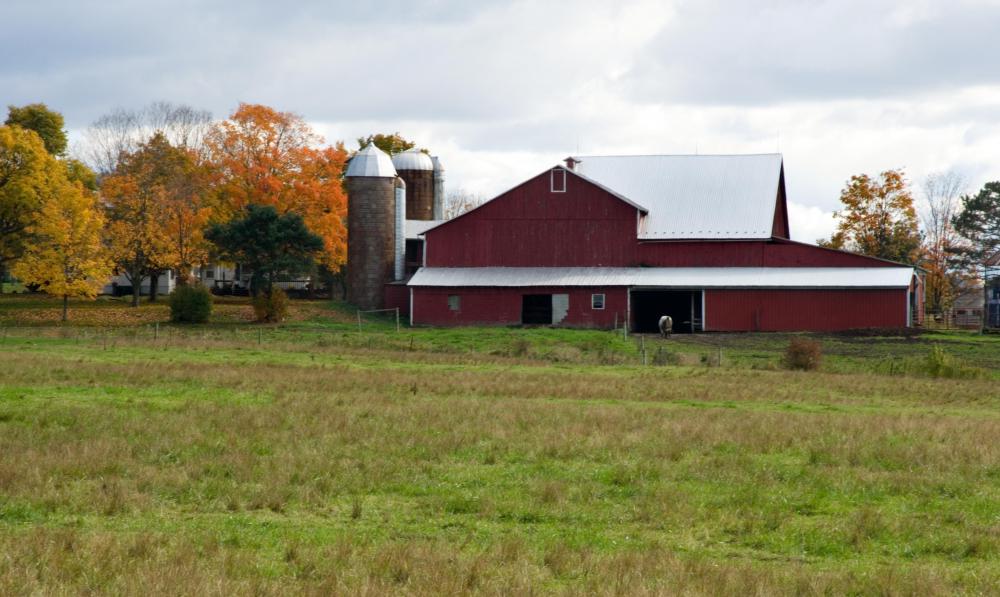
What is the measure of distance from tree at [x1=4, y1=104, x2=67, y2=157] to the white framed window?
30.4 meters

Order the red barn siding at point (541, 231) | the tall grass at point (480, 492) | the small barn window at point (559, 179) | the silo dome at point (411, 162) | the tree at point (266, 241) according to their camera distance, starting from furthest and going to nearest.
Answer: the silo dome at point (411, 162), the tree at point (266, 241), the small barn window at point (559, 179), the red barn siding at point (541, 231), the tall grass at point (480, 492)

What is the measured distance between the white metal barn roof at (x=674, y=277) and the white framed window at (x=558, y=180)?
3944mm

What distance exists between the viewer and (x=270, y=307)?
5669cm

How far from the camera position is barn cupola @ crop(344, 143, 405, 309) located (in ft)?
210

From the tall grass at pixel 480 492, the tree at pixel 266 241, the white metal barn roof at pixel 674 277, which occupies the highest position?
the tree at pixel 266 241

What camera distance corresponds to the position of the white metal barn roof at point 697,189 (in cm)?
6038

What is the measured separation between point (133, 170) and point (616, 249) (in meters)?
29.3

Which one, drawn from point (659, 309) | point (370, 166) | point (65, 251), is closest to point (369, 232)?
point (370, 166)

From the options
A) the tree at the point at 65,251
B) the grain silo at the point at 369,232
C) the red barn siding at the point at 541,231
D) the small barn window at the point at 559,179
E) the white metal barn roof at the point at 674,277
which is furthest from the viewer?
the grain silo at the point at 369,232

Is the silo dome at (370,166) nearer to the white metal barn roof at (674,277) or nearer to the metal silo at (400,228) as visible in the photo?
the metal silo at (400,228)

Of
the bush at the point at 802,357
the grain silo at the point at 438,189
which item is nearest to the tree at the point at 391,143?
the grain silo at the point at 438,189

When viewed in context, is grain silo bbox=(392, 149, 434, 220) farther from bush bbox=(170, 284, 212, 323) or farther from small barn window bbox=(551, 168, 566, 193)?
Result: bush bbox=(170, 284, 212, 323)

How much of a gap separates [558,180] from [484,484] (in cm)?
4698

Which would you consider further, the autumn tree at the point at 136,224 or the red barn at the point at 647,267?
the autumn tree at the point at 136,224
